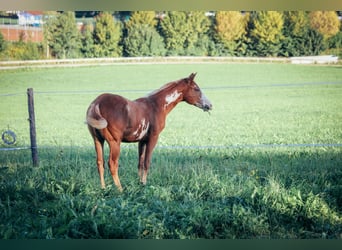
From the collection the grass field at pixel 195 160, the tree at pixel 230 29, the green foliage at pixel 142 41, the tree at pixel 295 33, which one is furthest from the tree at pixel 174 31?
the tree at pixel 295 33

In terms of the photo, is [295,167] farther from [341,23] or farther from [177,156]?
[341,23]

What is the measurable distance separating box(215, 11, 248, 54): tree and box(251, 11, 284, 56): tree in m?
0.14

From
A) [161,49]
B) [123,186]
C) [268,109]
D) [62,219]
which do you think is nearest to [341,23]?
[268,109]

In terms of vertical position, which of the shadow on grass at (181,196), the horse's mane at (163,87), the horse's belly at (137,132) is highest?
the horse's mane at (163,87)

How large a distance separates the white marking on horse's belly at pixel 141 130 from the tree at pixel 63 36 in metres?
1.27

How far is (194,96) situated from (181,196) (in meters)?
1.09

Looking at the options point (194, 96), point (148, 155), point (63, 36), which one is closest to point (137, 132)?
point (148, 155)

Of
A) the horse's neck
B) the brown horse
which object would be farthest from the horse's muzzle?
the horse's neck

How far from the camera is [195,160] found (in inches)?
195

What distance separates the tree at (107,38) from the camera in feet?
16.9

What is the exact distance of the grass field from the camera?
4195 millimetres

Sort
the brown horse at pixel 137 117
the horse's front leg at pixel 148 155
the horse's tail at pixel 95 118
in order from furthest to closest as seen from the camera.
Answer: the horse's front leg at pixel 148 155, the brown horse at pixel 137 117, the horse's tail at pixel 95 118

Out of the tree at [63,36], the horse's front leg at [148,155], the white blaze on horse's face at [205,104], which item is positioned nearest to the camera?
the horse's front leg at [148,155]

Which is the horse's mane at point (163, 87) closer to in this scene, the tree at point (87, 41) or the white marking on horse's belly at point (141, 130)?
the white marking on horse's belly at point (141, 130)
